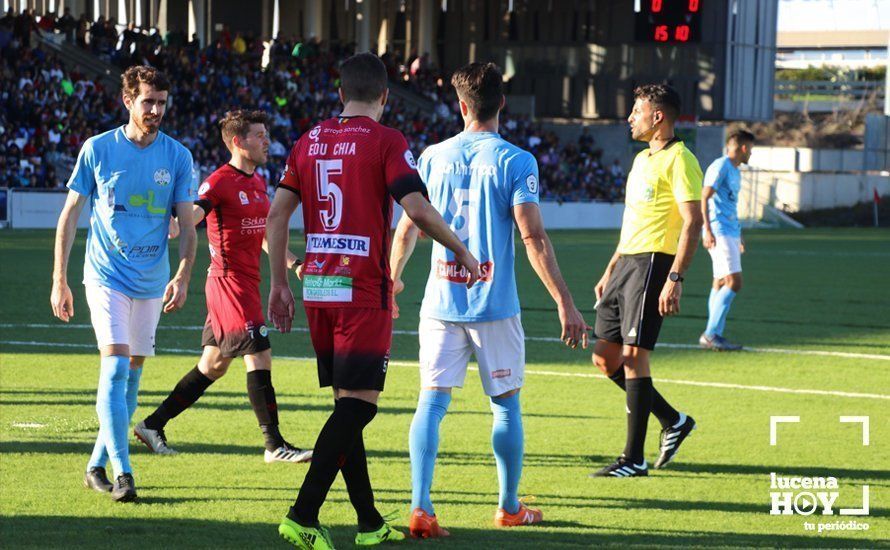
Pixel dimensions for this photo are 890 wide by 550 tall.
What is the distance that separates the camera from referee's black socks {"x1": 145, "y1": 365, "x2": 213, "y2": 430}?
787cm

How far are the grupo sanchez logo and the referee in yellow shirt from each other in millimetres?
777

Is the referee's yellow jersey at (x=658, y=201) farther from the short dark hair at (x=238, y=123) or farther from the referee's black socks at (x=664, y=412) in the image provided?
the short dark hair at (x=238, y=123)

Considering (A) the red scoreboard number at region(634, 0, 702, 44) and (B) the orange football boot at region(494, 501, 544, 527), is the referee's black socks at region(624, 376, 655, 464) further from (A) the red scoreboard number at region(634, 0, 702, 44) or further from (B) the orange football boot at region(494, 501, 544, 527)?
(A) the red scoreboard number at region(634, 0, 702, 44)

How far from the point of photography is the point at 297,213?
35.1 m

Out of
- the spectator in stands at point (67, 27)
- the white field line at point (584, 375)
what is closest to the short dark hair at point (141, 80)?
the white field line at point (584, 375)

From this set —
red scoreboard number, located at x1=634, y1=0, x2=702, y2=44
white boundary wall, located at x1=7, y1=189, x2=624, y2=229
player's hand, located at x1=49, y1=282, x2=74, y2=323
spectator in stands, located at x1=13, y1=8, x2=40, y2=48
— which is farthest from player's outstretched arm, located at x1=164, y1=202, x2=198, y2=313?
red scoreboard number, located at x1=634, y1=0, x2=702, y2=44

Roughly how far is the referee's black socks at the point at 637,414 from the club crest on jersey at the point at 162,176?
2778mm

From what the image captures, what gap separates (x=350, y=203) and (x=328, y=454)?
1018mm

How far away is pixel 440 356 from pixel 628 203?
237 cm

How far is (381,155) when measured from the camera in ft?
17.7

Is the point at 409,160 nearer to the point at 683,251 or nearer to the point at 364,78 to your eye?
the point at 364,78

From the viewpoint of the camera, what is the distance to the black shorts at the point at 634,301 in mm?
7512

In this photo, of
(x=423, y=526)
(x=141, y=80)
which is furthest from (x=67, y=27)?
(x=423, y=526)

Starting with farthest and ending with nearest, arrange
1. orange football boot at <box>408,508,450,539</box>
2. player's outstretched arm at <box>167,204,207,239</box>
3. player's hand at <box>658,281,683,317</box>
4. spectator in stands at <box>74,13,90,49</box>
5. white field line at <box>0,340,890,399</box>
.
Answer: spectator in stands at <box>74,13,90,49</box>, white field line at <box>0,340,890,399</box>, player's hand at <box>658,281,683,317</box>, player's outstretched arm at <box>167,204,207,239</box>, orange football boot at <box>408,508,450,539</box>
